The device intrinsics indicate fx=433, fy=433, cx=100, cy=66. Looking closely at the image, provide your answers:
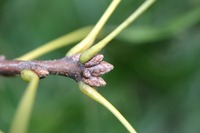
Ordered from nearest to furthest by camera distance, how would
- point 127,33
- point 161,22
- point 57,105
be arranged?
point 127,33 → point 57,105 → point 161,22

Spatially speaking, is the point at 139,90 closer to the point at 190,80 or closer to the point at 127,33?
the point at 190,80

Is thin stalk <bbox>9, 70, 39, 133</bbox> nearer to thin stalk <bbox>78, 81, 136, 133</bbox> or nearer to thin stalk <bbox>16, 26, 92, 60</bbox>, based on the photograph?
thin stalk <bbox>78, 81, 136, 133</bbox>

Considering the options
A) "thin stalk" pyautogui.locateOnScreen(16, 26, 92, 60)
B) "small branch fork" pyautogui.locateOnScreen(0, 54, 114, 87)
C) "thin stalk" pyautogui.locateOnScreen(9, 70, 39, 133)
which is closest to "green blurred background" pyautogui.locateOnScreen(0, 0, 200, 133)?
"thin stalk" pyautogui.locateOnScreen(16, 26, 92, 60)

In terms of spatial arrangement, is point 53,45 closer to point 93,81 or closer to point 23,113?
point 93,81

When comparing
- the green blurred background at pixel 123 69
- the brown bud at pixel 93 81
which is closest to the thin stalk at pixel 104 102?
the brown bud at pixel 93 81

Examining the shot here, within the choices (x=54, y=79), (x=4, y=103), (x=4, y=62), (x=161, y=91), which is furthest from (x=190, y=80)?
(x=4, y=62)
